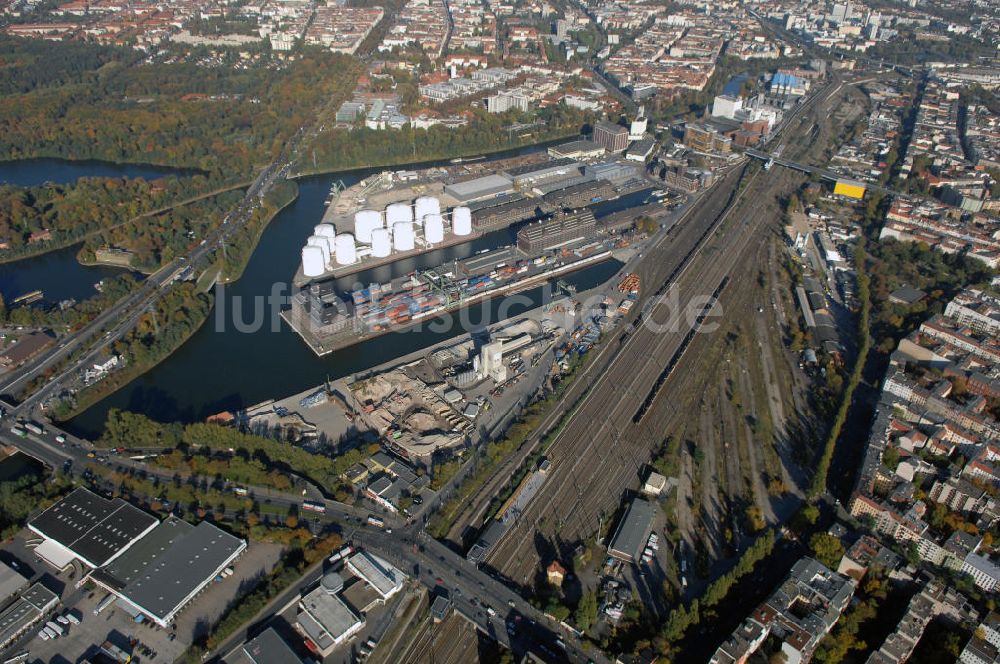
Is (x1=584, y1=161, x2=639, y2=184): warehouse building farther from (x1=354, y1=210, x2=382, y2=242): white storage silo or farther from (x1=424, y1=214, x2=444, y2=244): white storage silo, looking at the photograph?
(x1=354, y1=210, x2=382, y2=242): white storage silo

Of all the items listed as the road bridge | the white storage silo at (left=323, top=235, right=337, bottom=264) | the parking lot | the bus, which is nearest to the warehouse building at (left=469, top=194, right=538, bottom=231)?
the white storage silo at (left=323, top=235, right=337, bottom=264)

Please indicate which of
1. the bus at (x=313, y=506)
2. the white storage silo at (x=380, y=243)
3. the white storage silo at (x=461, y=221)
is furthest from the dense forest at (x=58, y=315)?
the white storage silo at (x=461, y=221)

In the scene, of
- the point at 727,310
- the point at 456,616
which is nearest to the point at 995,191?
the point at 727,310

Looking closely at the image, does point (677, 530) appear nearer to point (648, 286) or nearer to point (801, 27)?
point (648, 286)

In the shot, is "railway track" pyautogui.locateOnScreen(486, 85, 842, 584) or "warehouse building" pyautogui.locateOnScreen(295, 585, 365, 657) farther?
"railway track" pyautogui.locateOnScreen(486, 85, 842, 584)

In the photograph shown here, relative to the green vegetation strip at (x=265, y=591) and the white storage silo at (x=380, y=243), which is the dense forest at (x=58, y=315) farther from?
the green vegetation strip at (x=265, y=591)
